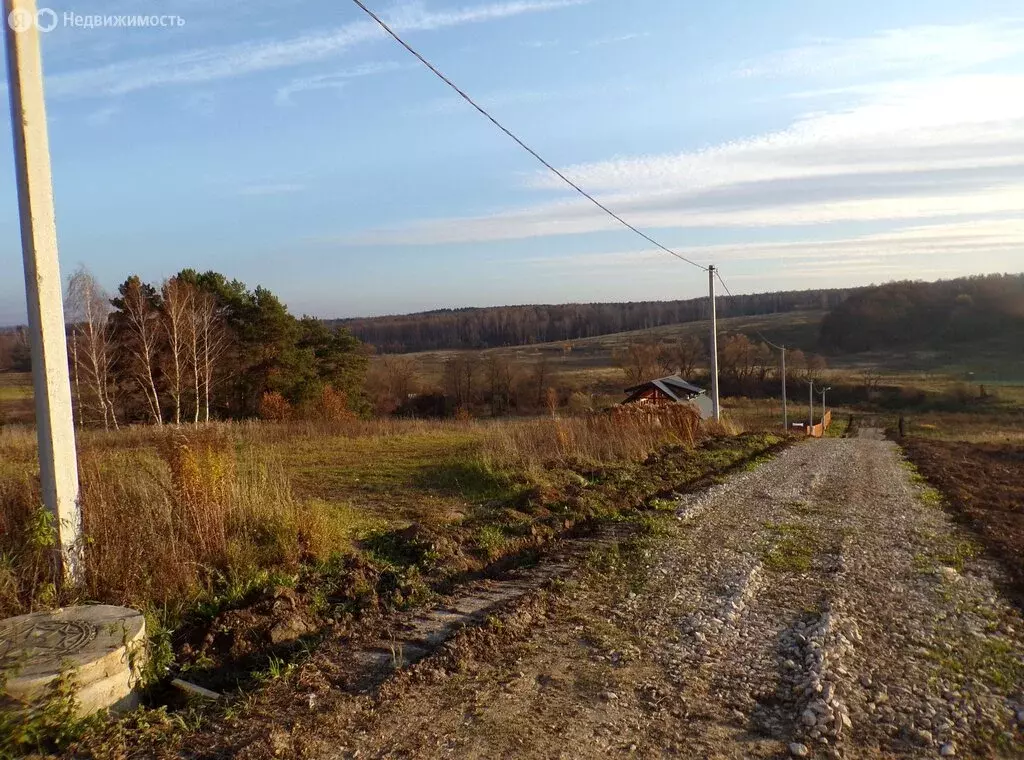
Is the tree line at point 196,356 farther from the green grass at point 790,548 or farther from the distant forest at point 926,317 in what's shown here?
the distant forest at point 926,317

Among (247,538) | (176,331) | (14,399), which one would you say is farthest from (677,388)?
(14,399)

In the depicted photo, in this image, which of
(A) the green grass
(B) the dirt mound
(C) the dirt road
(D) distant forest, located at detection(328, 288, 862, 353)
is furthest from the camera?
(D) distant forest, located at detection(328, 288, 862, 353)

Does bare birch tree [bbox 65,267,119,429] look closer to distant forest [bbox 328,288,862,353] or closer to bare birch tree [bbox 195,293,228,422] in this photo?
bare birch tree [bbox 195,293,228,422]

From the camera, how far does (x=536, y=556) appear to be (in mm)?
7289

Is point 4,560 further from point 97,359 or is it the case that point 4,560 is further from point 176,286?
point 176,286

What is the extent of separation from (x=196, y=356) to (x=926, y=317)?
399ft

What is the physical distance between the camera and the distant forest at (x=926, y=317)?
4363 inches

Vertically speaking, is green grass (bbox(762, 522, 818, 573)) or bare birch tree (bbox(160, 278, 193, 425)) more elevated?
bare birch tree (bbox(160, 278, 193, 425))

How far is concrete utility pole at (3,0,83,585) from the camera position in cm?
473

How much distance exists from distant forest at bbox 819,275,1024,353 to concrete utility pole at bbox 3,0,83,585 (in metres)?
120

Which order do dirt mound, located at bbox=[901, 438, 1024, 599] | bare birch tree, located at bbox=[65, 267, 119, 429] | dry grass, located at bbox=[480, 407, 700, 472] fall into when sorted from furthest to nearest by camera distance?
bare birch tree, located at bbox=[65, 267, 119, 429] → dry grass, located at bbox=[480, 407, 700, 472] → dirt mound, located at bbox=[901, 438, 1024, 599]

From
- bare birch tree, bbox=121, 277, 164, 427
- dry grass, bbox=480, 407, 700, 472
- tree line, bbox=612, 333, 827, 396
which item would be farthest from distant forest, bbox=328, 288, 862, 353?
dry grass, bbox=480, 407, 700, 472

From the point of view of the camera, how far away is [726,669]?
4539 millimetres

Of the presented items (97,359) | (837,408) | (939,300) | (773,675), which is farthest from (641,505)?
(939,300)
